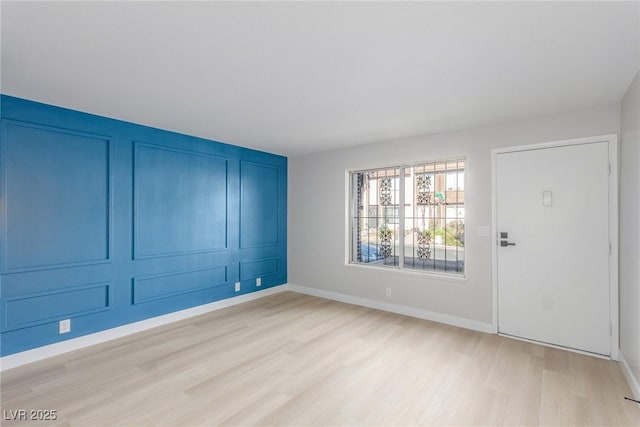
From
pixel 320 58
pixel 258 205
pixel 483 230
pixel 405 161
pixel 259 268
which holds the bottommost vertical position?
pixel 259 268

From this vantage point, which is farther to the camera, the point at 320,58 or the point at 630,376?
the point at 630,376

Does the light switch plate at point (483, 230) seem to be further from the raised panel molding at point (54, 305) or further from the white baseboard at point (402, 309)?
the raised panel molding at point (54, 305)

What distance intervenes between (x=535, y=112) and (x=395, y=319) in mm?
2950

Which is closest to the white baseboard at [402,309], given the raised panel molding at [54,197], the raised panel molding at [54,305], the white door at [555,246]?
the white door at [555,246]

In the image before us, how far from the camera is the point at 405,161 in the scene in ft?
14.5

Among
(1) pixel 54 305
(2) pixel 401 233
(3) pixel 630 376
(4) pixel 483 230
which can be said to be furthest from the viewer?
(2) pixel 401 233

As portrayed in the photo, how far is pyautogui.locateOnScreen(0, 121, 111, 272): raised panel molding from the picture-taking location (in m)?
2.87

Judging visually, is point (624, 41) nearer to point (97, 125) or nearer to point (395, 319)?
point (395, 319)

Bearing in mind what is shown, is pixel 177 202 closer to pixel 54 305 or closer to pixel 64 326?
pixel 54 305

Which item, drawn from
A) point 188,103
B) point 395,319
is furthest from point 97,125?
point 395,319

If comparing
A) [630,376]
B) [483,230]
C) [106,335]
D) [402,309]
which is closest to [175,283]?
[106,335]

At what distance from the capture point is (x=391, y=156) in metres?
4.56

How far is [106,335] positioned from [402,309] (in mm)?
3693

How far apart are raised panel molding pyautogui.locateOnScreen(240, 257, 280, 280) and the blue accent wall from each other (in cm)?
3
